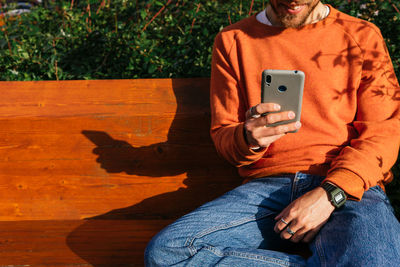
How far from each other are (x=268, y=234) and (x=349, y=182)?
1.40 ft

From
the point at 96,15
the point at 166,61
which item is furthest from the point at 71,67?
the point at 166,61

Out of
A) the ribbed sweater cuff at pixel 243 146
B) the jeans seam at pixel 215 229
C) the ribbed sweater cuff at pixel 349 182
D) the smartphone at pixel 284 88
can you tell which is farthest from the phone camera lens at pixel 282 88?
the jeans seam at pixel 215 229

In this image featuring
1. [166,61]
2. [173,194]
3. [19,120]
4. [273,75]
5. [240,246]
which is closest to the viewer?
[273,75]

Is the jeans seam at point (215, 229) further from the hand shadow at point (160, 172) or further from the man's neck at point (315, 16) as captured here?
the man's neck at point (315, 16)

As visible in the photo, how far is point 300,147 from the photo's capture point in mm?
2119

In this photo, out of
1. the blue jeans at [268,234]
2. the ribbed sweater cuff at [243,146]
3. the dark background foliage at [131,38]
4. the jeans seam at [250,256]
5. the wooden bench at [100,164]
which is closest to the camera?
the blue jeans at [268,234]

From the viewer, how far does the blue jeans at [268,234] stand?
1.69 metres

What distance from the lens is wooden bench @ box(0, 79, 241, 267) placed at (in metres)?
2.41

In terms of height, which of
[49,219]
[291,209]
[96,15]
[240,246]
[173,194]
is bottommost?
[49,219]

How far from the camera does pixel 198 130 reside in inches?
97.0

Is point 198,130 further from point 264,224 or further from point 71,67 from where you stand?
point 71,67

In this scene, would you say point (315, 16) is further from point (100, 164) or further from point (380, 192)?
point (100, 164)

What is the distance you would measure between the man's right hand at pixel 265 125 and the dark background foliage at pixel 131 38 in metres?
1.07

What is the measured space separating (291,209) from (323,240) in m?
0.17
